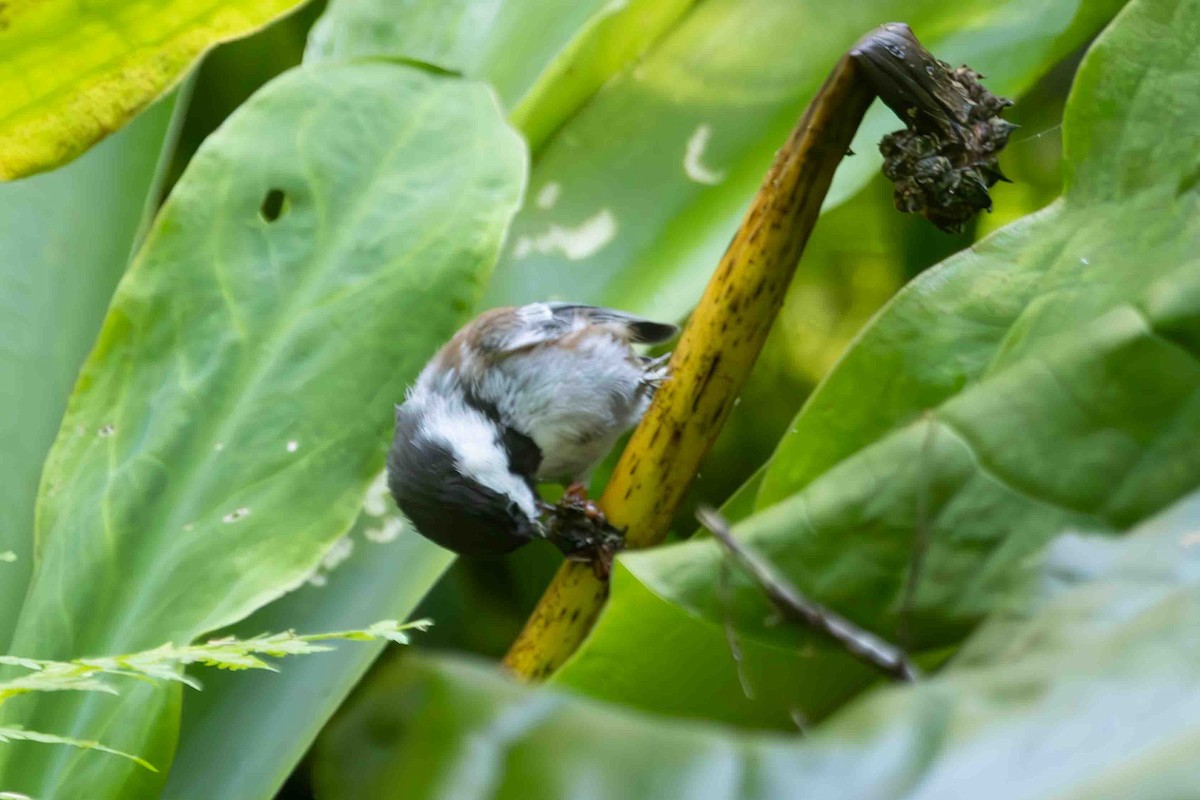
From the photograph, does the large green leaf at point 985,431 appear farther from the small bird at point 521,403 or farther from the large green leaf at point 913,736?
the small bird at point 521,403

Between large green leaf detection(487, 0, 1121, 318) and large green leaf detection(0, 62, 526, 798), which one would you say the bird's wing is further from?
large green leaf detection(0, 62, 526, 798)

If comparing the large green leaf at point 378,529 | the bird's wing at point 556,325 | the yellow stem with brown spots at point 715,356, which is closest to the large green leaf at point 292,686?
the large green leaf at point 378,529

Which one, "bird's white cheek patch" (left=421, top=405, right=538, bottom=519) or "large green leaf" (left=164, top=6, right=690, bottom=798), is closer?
"large green leaf" (left=164, top=6, right=690, bottom=798)

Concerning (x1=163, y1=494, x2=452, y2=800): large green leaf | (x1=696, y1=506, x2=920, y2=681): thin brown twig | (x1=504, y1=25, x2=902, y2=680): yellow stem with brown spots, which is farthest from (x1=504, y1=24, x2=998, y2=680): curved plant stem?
A: (x1=696, y1=506, x2=920, y2=681): thin brown twig

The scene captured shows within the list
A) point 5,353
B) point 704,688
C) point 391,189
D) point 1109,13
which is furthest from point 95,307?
point 1109,13

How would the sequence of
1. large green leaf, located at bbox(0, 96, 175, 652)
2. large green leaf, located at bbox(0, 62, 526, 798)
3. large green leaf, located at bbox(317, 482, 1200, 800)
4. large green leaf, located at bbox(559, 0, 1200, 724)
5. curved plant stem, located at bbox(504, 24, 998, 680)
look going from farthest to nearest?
large green leaf, located at bbox(0, 96, 175, 652), large green leaf, located at bbox(0, 62, 526, 798), curved plant stem, located at bbox(504, 24, 998, 680), large green leaf, located at bbox(559, 0, 1200, 724), large green leaf, located at bbox(317, 482, 1200, 800)

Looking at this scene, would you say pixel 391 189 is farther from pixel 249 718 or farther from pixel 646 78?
pixel 249 718

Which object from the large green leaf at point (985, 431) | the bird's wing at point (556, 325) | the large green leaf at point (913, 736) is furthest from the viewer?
the bird's wing at point (556, 325)
